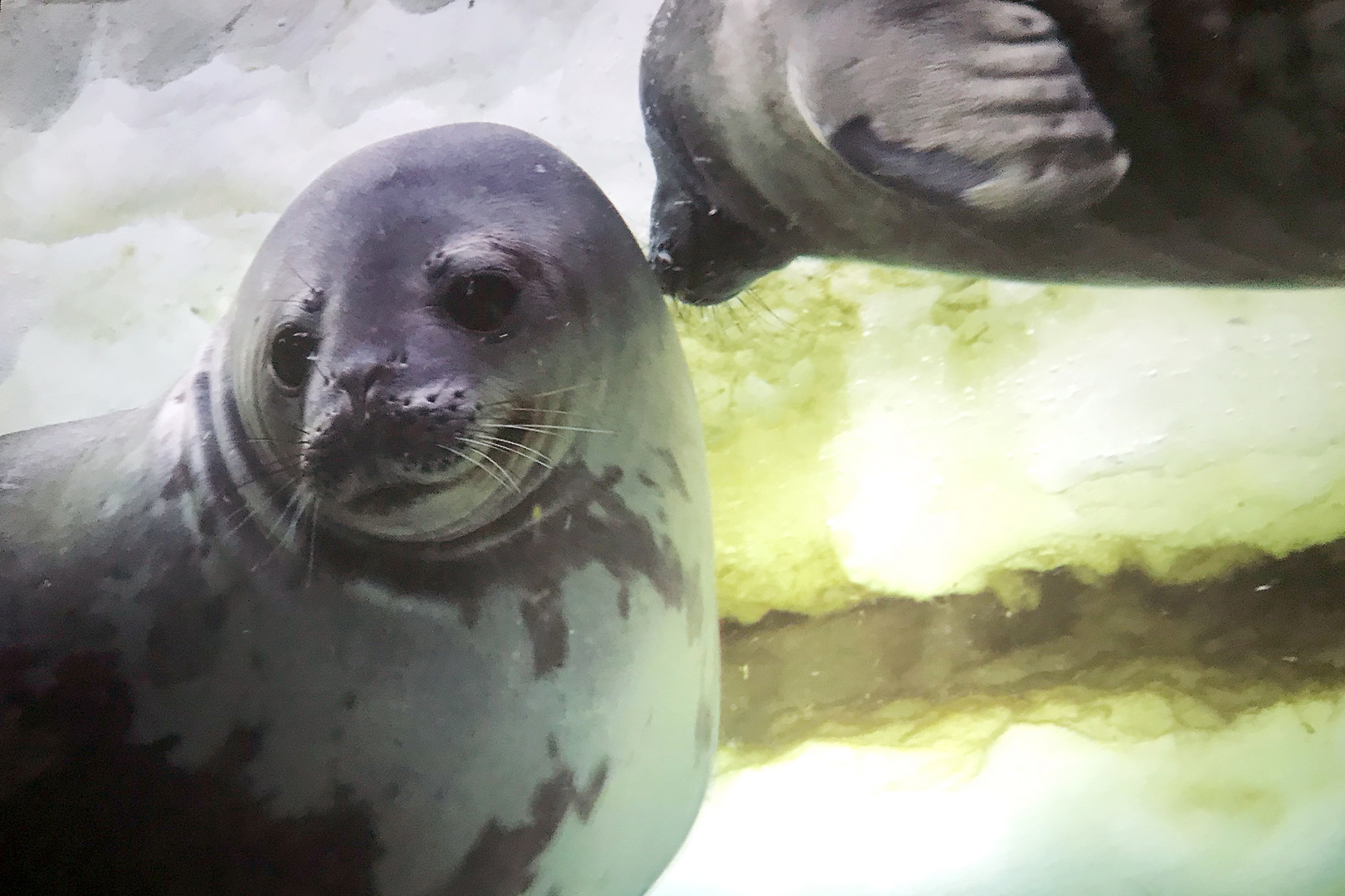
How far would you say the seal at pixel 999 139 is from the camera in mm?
993

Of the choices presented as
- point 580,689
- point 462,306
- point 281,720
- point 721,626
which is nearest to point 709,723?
point 721,626

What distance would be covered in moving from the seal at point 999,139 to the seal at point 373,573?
211 millimetres

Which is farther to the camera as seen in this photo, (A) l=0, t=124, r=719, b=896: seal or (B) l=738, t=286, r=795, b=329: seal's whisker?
(B) l=738, t=286, r=795, b=329: seal's whisker

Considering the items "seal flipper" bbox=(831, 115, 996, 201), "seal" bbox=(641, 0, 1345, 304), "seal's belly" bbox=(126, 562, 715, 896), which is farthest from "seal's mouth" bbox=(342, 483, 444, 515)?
"seal flipper" bbox=(831, 115, 996, 201)

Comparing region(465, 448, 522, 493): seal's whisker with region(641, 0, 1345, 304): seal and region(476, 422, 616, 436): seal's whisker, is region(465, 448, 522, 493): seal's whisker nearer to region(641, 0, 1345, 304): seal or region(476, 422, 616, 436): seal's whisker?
region(476, 422, 616, 436): seal's whisker

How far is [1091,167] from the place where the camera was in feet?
3.49

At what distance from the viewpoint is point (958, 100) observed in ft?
3.20

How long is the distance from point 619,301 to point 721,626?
1.80ft

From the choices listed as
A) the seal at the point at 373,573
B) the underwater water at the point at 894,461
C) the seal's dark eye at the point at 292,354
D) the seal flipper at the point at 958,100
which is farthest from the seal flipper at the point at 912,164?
the seal's dark eye at the point at 292,354

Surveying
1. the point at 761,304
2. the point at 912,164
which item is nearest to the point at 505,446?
the point at 761,304

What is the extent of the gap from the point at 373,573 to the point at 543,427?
28cm

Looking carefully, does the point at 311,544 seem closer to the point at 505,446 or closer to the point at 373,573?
the point at 373,573

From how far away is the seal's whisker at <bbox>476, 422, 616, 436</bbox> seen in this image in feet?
3.40

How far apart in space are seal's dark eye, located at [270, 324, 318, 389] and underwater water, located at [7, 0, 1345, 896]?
0.20 m
